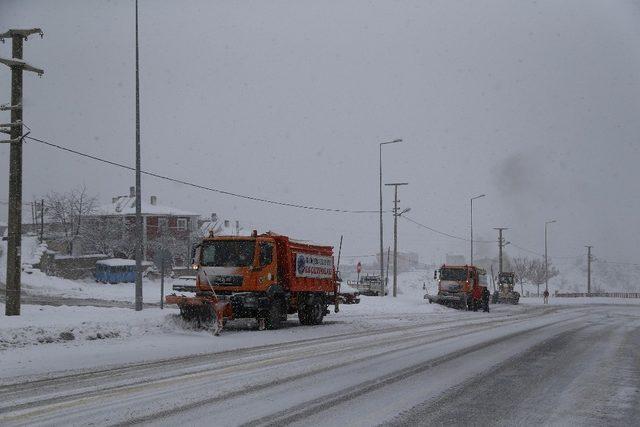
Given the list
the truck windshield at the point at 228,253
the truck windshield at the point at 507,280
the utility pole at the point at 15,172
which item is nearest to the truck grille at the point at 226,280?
the truck windshield at the point at 228,253

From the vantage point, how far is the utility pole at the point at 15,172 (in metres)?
16.6

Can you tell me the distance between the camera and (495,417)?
6.96 m

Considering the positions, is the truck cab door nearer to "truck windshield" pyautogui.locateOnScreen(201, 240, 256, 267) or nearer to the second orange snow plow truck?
"truck windshield" pyautogui.locateOnScreen(201, 240, 256, 267)

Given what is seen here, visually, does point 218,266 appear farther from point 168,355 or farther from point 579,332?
point 579,332

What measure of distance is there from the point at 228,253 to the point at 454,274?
77.2 feet

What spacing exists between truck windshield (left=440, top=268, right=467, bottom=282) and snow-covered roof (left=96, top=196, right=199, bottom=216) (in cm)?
4999

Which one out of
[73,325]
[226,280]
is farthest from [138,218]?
[73,325]

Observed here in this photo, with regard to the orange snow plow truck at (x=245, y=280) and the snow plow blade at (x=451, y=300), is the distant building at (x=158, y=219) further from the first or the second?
the orange snow plow truck at (x=245, y=280)

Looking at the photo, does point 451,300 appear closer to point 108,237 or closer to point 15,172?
point 15,172

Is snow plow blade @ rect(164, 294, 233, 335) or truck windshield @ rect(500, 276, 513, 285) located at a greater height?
snow plow blade @ rect(164, 294, 233, 335)

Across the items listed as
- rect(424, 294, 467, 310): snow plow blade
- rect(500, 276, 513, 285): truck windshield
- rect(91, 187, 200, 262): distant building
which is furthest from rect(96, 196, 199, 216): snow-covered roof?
rect(424, 294, 467, 310): snow plow blade

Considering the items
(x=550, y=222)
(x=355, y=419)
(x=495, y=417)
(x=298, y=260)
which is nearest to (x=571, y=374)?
(x=495, y=417)

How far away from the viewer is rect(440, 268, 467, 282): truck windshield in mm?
39812

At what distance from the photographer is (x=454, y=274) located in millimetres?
40062
